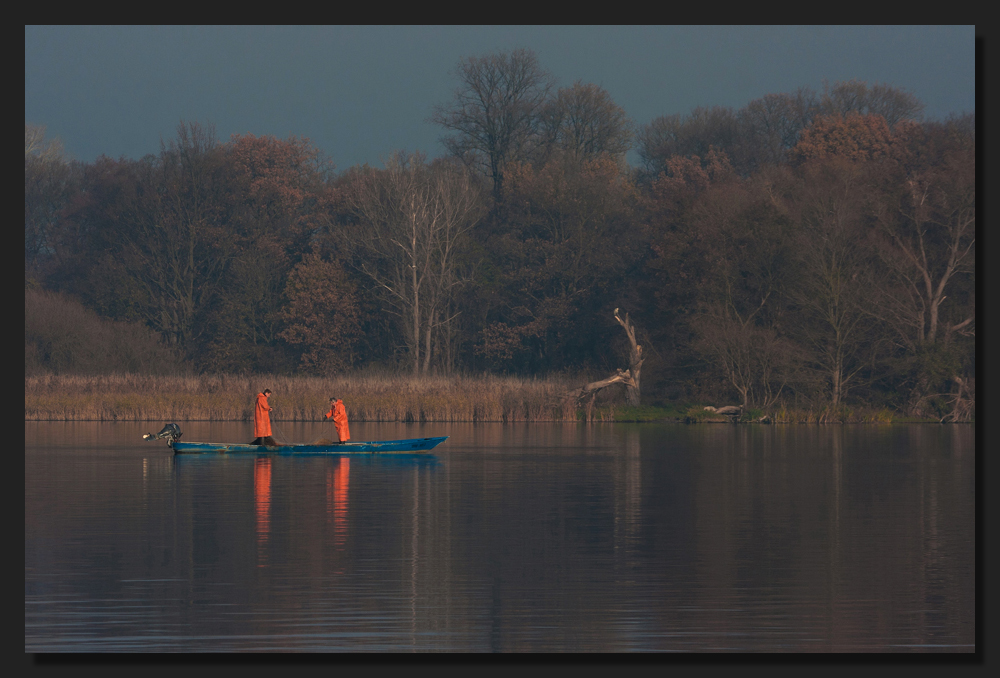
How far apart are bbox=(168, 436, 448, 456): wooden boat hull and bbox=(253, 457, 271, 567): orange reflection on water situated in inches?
17.1

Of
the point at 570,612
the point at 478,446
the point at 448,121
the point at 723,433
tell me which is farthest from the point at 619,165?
the point at 570,612

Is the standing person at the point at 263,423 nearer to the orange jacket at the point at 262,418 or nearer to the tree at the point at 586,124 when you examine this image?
the orange jacket at the point at 262,418

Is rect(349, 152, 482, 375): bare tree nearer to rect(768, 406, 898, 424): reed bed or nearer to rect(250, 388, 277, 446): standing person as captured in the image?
rect(768, 406, 898, 424): reed bed

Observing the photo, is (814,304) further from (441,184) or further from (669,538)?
(669,538)

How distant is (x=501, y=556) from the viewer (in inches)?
608

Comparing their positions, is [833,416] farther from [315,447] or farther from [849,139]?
[315,447]

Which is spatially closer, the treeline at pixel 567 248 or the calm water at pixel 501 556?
the calm water at pixel 501 556

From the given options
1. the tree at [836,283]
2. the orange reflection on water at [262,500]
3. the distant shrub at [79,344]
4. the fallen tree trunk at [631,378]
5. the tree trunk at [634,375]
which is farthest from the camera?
the distant shrub at [79,344]

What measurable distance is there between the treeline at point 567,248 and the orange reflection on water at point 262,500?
88.5ft

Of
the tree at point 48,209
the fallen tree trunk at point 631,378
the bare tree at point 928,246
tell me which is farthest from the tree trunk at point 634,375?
the tree at point 48,209

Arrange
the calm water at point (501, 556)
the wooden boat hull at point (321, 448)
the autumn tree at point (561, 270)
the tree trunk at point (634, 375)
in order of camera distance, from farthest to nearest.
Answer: the autumn tree at point (561, 270) < the tree trunk at point (634, 375) < the wooden boat hull at point (321, 448) < the calm water at point (501, 556)

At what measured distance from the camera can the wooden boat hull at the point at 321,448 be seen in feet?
100

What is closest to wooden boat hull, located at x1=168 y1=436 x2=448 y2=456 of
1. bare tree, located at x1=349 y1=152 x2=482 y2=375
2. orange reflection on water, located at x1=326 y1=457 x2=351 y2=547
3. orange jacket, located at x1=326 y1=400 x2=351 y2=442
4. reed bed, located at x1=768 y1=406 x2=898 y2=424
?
orange reflection on water, located at x1=326 y1=457 x2=351 y2=547

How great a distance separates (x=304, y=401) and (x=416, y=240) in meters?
17.9
